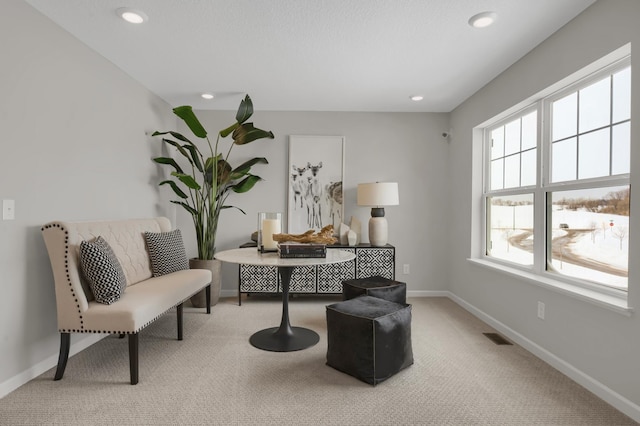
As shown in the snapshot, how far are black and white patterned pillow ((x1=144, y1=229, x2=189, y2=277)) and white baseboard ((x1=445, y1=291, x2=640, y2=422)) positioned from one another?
9.63ft

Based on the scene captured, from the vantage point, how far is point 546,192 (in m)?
2.70

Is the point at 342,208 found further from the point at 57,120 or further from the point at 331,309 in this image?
the point at 57,120

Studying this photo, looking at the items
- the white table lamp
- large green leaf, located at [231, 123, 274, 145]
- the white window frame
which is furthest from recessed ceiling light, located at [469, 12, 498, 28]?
large green leaf, located at [231, 123, 274, 145]

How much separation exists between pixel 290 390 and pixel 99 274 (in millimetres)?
1376

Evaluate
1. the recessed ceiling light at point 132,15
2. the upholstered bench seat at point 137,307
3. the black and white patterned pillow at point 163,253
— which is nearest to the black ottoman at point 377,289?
the upholstered bench seat at point 137,307

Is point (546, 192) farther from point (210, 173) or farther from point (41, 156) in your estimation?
point (41, 156)

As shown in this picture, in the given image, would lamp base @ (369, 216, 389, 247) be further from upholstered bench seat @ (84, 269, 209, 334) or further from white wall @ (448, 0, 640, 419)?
upholstered bench seat @ (84, 269, 209, 334)

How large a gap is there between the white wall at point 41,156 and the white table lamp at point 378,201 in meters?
2.52

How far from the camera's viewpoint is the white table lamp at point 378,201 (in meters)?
3.94

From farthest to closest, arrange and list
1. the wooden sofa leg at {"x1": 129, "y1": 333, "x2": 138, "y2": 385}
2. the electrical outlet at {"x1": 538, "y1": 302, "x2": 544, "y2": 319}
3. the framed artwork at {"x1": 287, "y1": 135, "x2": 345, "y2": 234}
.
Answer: the framed artwork at {"x1": 287, "y1": 135, "x2": 345, "y2": 234} → the electrical outlet at {"x1": 538, "y1": 302, "x2": 544, "y2": 319} → the wooden sofa leg at {"x1": 129, "y1": 333, "x2": 138, "y2": 385}

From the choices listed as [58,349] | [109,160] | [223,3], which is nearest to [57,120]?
[109,160]

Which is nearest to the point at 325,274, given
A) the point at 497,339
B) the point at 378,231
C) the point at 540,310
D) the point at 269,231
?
the point at 378,231

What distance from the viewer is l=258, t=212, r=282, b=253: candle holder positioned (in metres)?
2.68

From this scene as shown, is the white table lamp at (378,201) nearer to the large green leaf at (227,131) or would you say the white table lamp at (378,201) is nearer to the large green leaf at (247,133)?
the large green leaf at (247,133)
